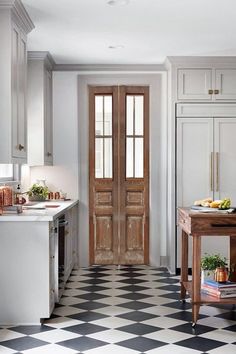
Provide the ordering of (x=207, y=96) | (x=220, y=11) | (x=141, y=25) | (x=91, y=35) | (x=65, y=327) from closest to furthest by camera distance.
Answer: (x=65, y=327) → (x=220, y=11) → (x=141, y=25) → (x=91, y=35) → (x=207, y=96)

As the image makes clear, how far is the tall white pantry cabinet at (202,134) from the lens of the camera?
6977 mm

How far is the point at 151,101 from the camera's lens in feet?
24.5

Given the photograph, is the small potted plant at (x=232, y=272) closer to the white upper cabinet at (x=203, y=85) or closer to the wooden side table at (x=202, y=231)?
the wooden side table at (x=202, y=231)

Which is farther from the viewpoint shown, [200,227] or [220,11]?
[220,11]

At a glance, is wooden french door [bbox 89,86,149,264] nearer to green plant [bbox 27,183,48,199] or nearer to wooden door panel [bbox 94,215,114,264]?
wooden door panel [bbox 94,215,114,264]

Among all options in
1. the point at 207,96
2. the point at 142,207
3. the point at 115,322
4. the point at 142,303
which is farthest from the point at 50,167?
the point at 115,322

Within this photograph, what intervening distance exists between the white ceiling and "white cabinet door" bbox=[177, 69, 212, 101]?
25 centimetres

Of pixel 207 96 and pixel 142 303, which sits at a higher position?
pixel 207 96

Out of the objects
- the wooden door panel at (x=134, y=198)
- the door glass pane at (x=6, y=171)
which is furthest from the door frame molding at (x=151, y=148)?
the door glass pane at (x=6, y=171)

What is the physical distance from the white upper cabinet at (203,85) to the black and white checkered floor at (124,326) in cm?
223

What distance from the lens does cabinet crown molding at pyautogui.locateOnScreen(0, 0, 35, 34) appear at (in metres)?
4.59

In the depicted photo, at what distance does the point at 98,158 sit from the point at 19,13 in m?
3.01

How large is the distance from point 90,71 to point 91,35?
1.57 metres

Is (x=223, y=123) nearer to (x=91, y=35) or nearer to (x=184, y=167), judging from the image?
(x=184, y=167)
